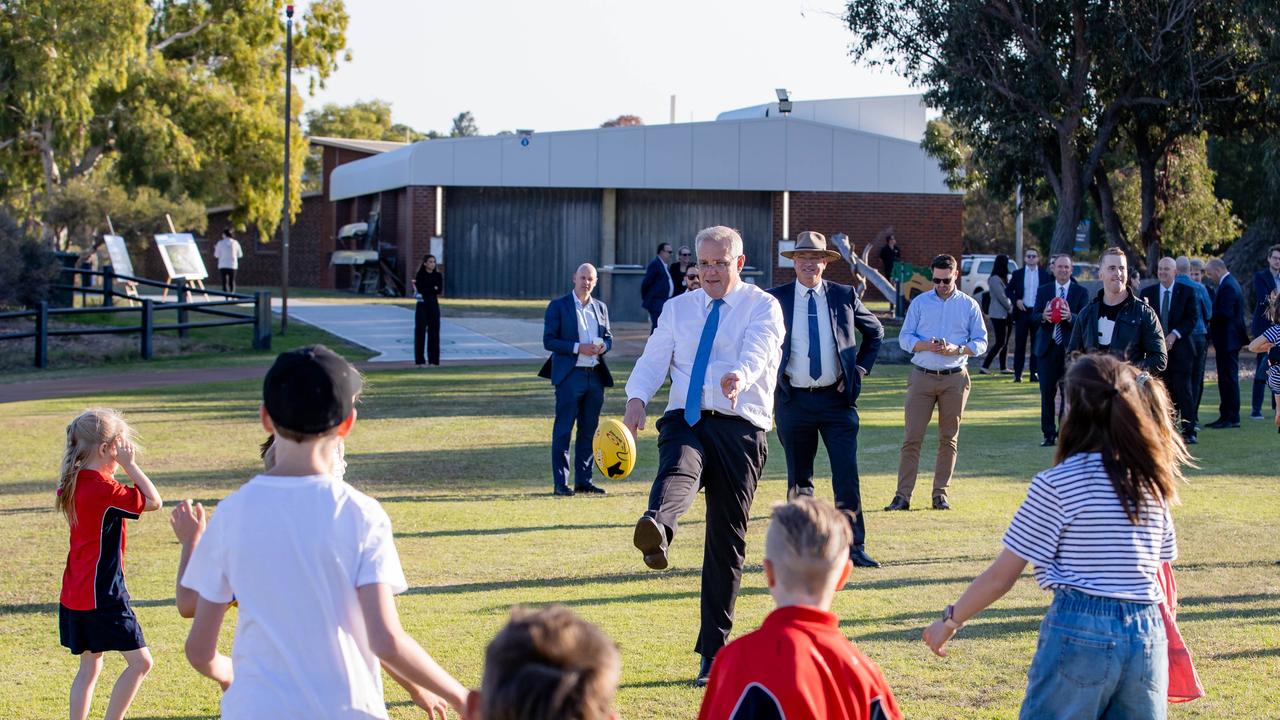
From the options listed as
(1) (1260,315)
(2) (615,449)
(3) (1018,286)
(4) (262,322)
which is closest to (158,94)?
(4) (262,322)

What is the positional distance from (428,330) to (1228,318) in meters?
13.3

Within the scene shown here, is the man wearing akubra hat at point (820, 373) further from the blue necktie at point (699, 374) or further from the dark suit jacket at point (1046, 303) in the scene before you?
the dark suit jacket at point (1046, 303)

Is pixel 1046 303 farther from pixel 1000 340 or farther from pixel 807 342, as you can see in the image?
pixel 1000 340

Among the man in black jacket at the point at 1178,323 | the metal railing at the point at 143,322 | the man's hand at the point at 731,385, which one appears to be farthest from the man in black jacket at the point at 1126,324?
the metal railing at the point at 143,322

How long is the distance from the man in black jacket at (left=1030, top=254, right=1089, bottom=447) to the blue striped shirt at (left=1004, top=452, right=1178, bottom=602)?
1031cm

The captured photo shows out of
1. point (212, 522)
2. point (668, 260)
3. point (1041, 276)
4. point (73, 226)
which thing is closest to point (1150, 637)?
point (212, 522)

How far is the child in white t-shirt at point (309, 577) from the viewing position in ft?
11.0

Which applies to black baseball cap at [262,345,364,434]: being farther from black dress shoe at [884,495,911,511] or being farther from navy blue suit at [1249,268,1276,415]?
navy blue suit at [1249,268,1276,415]

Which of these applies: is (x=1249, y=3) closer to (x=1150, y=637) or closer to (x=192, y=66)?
(x=1150, y=637)

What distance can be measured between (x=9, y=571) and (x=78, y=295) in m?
25.8

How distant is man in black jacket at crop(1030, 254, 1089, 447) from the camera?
14.6 meters

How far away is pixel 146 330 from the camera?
2538 cm

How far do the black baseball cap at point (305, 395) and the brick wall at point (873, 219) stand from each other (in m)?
40.4

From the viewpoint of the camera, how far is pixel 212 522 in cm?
349
